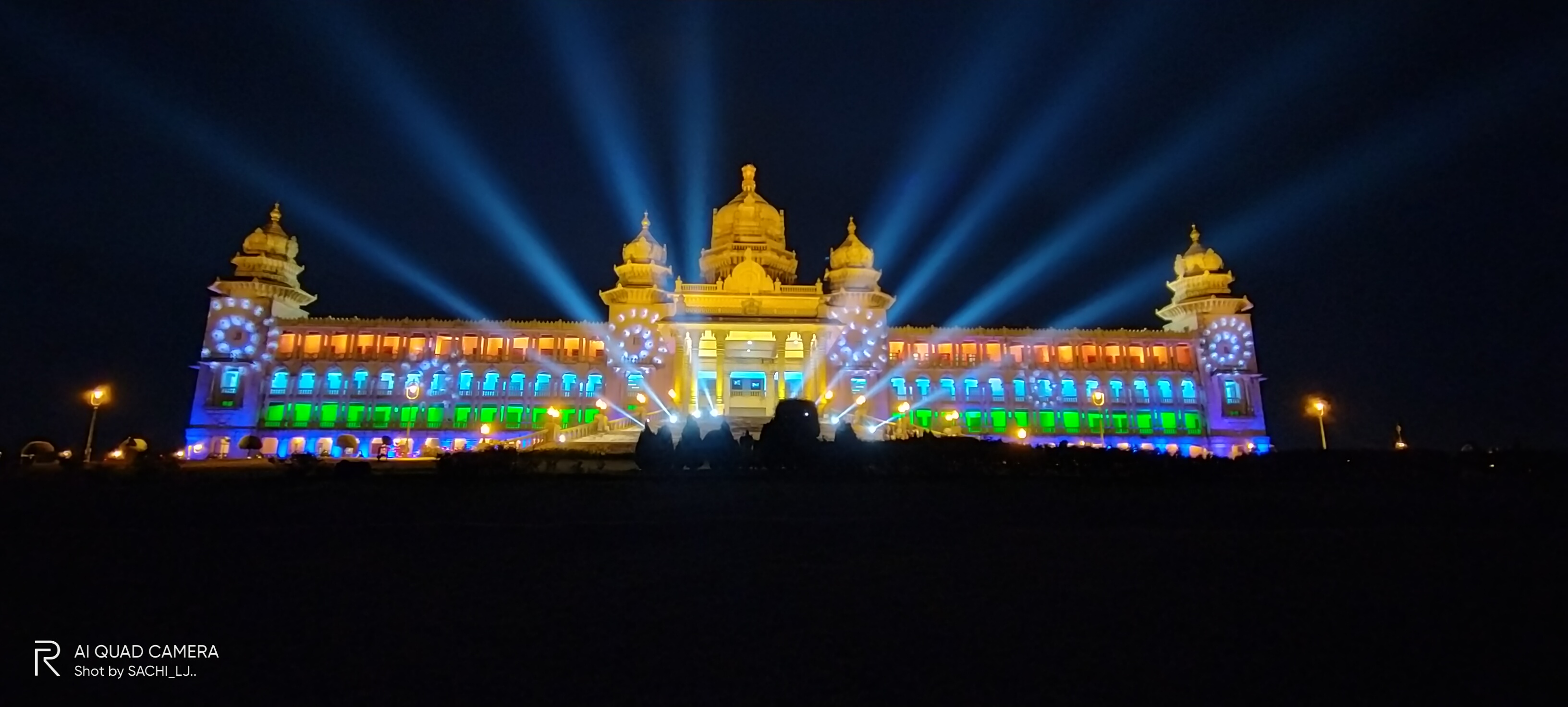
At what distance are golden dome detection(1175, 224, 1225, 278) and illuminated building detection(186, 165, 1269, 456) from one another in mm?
149

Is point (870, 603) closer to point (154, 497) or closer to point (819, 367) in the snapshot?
point (154, 497)

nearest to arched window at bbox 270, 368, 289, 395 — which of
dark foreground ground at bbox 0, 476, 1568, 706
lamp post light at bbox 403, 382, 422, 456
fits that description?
lamp post light at bbox 403, 382, 422, 456

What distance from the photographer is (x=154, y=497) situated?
58.2 ft

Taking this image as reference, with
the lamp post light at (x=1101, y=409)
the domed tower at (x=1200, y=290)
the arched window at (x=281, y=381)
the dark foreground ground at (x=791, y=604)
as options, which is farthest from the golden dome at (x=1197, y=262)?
the arched window at (x=281, y=381)

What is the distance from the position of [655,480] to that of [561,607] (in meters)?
12.4

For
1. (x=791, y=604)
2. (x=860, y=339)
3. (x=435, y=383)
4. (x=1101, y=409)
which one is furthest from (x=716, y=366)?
(x=791, y=604)

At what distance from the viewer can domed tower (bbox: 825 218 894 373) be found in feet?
207

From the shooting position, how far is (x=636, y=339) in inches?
2549

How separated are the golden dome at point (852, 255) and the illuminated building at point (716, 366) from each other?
0.54 ft

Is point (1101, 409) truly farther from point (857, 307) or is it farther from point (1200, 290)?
point (857, 307)

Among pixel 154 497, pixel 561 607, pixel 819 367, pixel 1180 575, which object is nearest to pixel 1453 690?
pixel 1180 575

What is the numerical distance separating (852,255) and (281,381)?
1793 inches

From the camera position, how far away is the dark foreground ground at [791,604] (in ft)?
22.5

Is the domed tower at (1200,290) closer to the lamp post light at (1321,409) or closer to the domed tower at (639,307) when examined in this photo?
the lamp post light at (1321,409)
